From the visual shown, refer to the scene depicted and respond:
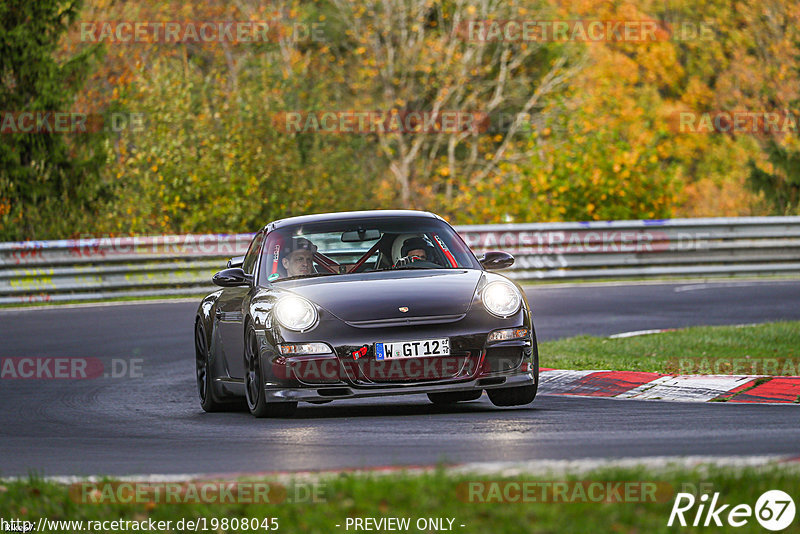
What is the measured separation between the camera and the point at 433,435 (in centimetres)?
873

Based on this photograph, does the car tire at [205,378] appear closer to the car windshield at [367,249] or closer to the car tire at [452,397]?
the car windshield at [367,249]

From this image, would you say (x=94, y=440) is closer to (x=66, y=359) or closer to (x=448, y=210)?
(x=66, y=359)

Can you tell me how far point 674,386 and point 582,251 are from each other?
15.3m

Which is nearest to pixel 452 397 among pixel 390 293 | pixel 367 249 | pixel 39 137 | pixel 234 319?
pixel 367 249

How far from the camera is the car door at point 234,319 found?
35.5ft

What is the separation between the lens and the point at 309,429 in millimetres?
9422

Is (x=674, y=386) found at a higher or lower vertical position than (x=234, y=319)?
lower

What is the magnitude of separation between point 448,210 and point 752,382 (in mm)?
28280

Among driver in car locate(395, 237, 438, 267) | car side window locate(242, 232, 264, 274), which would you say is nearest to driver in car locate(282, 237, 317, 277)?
car side window locate(242, 232, 264, 274)

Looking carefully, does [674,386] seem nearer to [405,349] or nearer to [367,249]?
[367,249]

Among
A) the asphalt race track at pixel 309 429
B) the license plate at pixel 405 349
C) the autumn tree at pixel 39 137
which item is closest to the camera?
the asphalt race track at pixel 309 429

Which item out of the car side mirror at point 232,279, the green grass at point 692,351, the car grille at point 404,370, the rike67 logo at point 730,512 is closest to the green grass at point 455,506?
the rike67 logo at point 730,512

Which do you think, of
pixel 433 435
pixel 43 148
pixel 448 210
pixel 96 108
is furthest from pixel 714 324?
pixel 96 108

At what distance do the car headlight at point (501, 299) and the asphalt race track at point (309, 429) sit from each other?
2.26 ft
